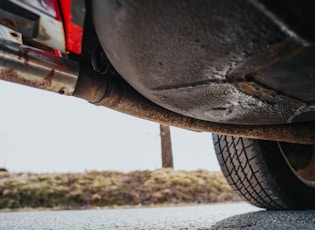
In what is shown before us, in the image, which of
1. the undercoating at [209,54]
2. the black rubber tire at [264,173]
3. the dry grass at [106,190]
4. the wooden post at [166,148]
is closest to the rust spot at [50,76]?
the undercoating at [209,54]

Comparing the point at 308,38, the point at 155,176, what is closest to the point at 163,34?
the point at 308,38

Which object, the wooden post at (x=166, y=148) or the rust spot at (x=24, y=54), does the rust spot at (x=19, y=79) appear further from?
the wooden post at (x=166, y=148)

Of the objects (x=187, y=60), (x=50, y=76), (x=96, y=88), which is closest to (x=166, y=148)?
(x=96, y=88)

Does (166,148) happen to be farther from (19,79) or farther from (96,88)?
(19,79)

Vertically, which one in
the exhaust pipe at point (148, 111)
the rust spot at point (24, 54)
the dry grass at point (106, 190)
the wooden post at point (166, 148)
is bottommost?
the dry grass at point (106, 190)

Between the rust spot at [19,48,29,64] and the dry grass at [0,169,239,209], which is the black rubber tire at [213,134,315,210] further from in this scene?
the dry grass at [0,169,239,209]

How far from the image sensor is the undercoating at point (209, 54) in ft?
1.81

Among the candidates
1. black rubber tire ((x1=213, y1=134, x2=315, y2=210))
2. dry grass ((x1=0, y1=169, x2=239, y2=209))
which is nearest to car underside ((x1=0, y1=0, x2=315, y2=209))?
black rubber tire ((x1=213, y1=134, x2=315, y2=210))

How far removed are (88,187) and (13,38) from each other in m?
4.55

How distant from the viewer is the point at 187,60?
67 cm

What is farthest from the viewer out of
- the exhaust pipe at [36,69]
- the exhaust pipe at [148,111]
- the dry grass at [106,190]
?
the dry grass at [106,190]

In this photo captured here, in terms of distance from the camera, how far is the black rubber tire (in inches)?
60.8

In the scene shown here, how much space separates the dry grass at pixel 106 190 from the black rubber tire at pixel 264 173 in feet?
10.4

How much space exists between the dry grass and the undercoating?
161 inches
